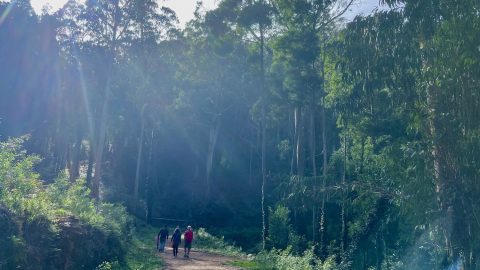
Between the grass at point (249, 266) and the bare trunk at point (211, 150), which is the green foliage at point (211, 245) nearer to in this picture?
the grass at point (249, 266)

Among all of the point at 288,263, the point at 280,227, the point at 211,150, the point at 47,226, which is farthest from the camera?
the point at 211,150

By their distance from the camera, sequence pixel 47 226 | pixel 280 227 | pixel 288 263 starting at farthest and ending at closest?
pixel 280 227, pixel 288 263, pixel 47 226

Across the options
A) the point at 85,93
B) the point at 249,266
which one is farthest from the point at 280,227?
the point at 85,93

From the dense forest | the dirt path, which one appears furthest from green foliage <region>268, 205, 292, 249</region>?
the dirt path

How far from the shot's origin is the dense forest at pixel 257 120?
9688 millimetres

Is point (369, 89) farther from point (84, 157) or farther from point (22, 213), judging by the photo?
point (84, 157)

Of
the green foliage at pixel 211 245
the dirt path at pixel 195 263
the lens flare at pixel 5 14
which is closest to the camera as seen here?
the dirt path at pixel 195 263

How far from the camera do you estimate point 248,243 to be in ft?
111

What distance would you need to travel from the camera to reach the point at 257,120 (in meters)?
35.0

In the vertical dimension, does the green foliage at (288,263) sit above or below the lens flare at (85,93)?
below

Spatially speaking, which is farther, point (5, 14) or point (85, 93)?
point (5, 14)

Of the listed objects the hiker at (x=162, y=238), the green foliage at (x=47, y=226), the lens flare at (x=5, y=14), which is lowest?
the hiker at (x=162, y=238)

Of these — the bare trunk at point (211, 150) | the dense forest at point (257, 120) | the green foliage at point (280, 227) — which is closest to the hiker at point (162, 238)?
the dense forest at point (257, 120)

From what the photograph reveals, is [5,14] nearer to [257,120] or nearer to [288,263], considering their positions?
[257,120]
